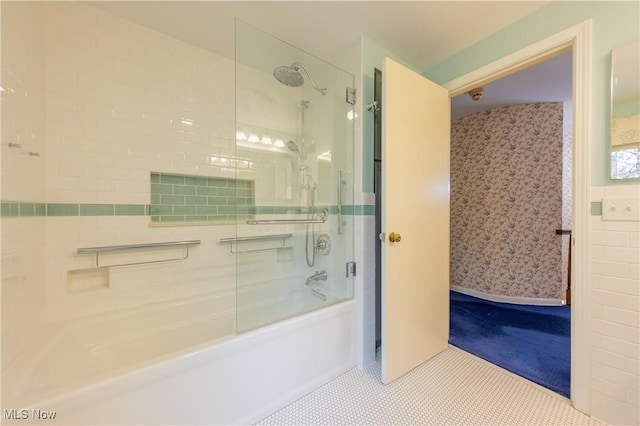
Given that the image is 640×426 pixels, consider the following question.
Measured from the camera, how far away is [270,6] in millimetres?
1495

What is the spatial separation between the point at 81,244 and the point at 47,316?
43 centimetres

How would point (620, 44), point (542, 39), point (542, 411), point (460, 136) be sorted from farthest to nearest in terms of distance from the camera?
point (460, 136), point (542, 39), point (542, 411), point (620, 44)

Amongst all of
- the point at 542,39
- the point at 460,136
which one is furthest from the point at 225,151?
the point at 460,136

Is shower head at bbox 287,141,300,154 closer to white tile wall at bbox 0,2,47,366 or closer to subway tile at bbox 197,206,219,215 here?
subway tile at bbox 197,206,219,215

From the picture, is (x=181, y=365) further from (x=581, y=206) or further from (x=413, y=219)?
(x=581, y=206)

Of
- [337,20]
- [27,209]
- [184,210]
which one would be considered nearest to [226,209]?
[184,210]

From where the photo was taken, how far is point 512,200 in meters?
2.97

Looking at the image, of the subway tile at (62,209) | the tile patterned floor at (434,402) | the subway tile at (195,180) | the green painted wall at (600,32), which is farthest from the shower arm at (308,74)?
the tile patterned floor at (434,402)

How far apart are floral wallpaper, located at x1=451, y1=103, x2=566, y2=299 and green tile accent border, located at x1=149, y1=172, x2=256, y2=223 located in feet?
9.52

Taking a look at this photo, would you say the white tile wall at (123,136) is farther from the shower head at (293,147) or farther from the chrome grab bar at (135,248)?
the shower head at (293,147)

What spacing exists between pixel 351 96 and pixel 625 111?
1.46 metres

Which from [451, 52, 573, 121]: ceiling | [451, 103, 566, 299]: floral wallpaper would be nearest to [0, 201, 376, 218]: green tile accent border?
[451, 52, 573, 121]: ceiling

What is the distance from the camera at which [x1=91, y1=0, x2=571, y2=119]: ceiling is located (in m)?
1.49

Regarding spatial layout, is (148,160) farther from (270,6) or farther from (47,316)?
(270,6)
